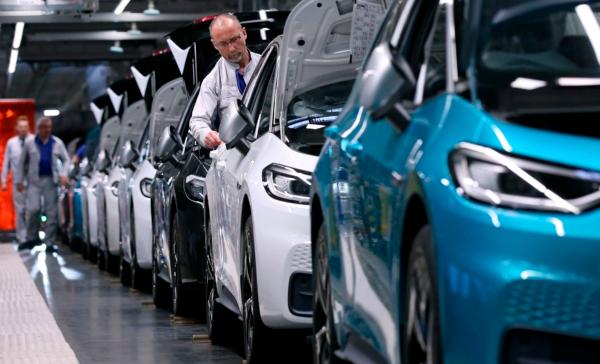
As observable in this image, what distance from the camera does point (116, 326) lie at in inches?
461

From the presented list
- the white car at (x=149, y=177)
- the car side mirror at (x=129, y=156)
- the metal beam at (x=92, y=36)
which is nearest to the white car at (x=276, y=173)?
the white car at (x=149, y=177)

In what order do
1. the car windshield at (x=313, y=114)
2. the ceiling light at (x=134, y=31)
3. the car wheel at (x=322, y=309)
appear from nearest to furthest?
the car wheel at (x=322, y=309)
the car windshield at (x=313, y=114)
the ceiling light at (x=134, y=31)

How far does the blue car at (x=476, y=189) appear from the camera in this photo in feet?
14.2

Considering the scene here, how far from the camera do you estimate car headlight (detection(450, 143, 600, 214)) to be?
4.38 metres

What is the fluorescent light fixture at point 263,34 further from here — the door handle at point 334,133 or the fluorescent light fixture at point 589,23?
the fluorescent light fixture at point 589,23

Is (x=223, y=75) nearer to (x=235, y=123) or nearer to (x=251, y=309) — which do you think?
A: (x=235, y=123)

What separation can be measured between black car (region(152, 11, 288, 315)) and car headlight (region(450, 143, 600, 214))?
727 centimetres

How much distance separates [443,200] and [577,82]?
66cm

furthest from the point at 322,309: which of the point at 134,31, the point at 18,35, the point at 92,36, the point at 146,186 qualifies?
the point at 92,36

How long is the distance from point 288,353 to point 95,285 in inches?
337

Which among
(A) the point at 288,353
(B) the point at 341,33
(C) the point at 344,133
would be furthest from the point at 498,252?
(B) the point at 341,33

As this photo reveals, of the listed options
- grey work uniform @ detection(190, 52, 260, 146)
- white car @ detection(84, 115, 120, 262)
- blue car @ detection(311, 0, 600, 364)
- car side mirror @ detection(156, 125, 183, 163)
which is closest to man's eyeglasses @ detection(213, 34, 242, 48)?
grey work uniform @ detection(190, 52, 260, 146)

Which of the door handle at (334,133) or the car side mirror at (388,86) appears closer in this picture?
the car side mirror at (388,86)

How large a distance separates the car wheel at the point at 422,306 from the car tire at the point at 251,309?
3224 mm
